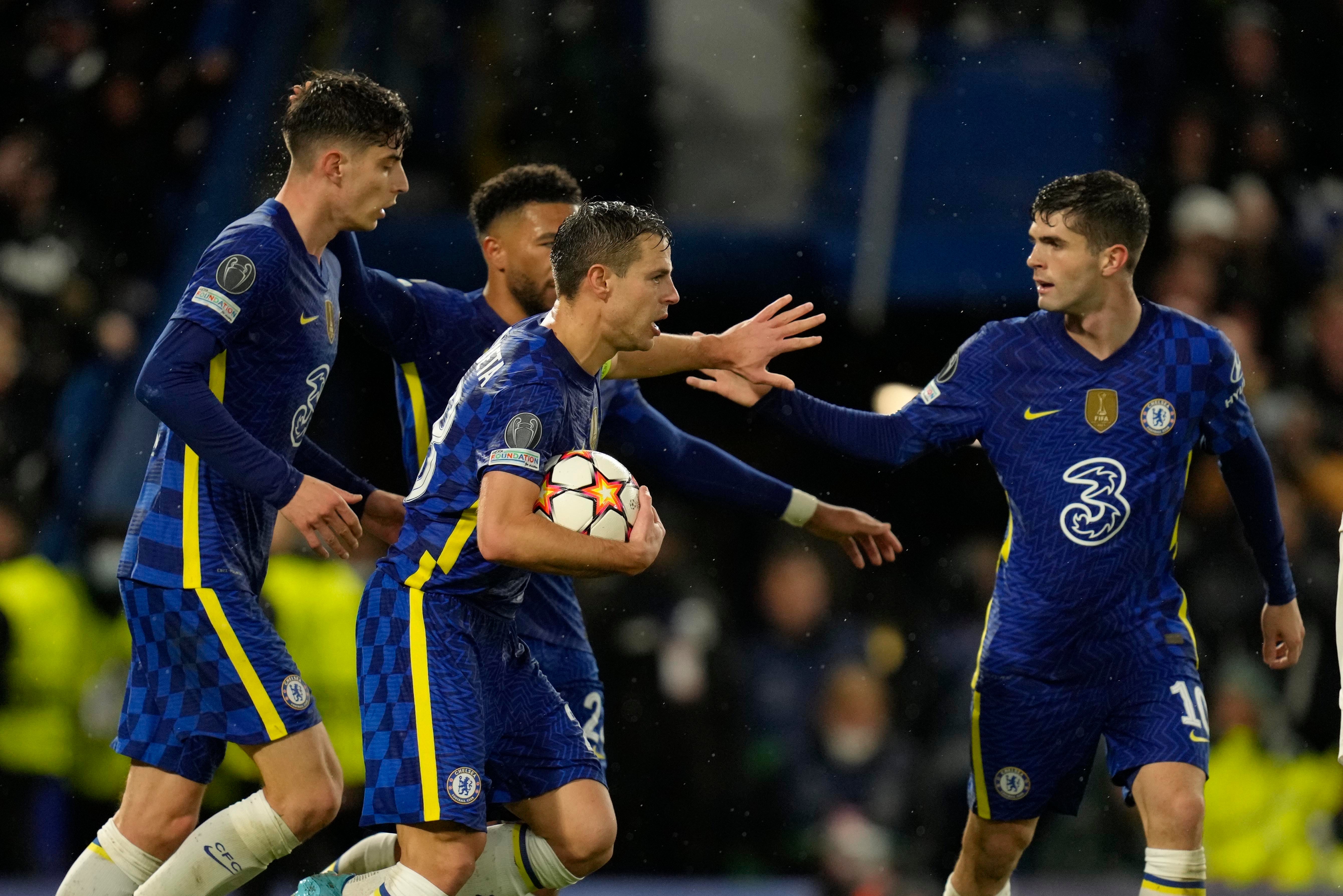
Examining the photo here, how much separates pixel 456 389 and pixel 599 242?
0.85 meters

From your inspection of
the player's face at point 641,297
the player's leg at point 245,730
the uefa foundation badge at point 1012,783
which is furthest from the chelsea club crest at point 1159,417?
the player's leg at point 245,730

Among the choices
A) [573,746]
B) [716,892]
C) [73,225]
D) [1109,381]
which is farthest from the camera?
[73,225]

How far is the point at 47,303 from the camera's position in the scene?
8.19 metres

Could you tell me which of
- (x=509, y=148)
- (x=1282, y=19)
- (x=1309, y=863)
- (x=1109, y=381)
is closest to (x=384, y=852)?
(x=1109, y=381)

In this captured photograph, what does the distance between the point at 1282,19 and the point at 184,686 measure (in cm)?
828

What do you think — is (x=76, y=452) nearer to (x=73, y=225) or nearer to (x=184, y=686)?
(x=73, y=225)

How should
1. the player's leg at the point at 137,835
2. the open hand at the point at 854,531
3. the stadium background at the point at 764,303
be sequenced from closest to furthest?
the player's leg at the point at 137,835
the open hand at the point at 854,531
the stadium background at the point at 764,303

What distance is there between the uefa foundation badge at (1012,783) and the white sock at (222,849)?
76.4 inches

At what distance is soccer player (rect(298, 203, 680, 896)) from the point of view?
353 cm

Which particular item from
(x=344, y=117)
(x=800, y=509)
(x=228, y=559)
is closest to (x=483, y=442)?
(x=228, y=559)

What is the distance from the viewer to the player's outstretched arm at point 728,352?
4.54 meters

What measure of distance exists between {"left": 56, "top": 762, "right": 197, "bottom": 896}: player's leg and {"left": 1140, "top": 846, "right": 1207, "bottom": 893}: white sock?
249 cm

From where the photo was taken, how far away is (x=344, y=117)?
4.17 meters

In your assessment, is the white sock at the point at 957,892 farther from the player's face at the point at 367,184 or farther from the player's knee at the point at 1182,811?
the player's face at the point at 367,184
